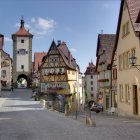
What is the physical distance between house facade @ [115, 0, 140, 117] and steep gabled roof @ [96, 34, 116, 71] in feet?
33.7

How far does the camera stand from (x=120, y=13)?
32.6m

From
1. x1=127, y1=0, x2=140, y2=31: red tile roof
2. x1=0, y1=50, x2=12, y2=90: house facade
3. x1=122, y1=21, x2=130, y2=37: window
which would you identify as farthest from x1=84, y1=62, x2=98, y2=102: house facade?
x1=127, y1=0, x2=140, y2=31: red tile roof

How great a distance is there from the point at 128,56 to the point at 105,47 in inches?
616

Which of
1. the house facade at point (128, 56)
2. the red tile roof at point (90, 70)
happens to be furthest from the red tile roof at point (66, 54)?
the red tile roof at point (90, 70)

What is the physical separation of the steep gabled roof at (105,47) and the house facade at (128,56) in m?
10.3

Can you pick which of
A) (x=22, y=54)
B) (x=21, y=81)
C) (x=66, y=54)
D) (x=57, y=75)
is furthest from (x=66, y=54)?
(x=21, y=81)

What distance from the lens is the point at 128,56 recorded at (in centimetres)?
3030

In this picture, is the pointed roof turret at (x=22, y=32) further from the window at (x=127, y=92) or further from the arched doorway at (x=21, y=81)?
the window at (x=127, y=92)

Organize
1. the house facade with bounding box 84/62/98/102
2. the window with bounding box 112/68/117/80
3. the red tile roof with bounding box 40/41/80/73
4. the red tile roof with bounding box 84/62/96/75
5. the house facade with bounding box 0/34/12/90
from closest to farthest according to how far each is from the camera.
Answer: the window with bounding box 112/68/117/80
the red tile roof with bounding box 40/41/80/73
the house facade with bounding box 0/34/12/90
the house facade with bounding box 84/62/98/102
the red tile roof with bounding box 84/62/96/75

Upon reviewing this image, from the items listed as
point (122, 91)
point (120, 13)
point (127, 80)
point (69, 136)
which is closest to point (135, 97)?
point (127, 80)

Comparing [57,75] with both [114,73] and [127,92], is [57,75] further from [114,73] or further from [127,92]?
[127,92]

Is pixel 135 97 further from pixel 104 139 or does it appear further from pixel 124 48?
pixel 104 139

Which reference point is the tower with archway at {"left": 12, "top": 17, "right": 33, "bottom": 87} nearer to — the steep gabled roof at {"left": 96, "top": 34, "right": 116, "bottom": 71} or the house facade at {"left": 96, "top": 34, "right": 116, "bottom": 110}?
the house facade at {"left": 96, "top": 34, "right": 116, "bottom": 110}

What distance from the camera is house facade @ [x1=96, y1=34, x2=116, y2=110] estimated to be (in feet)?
141
